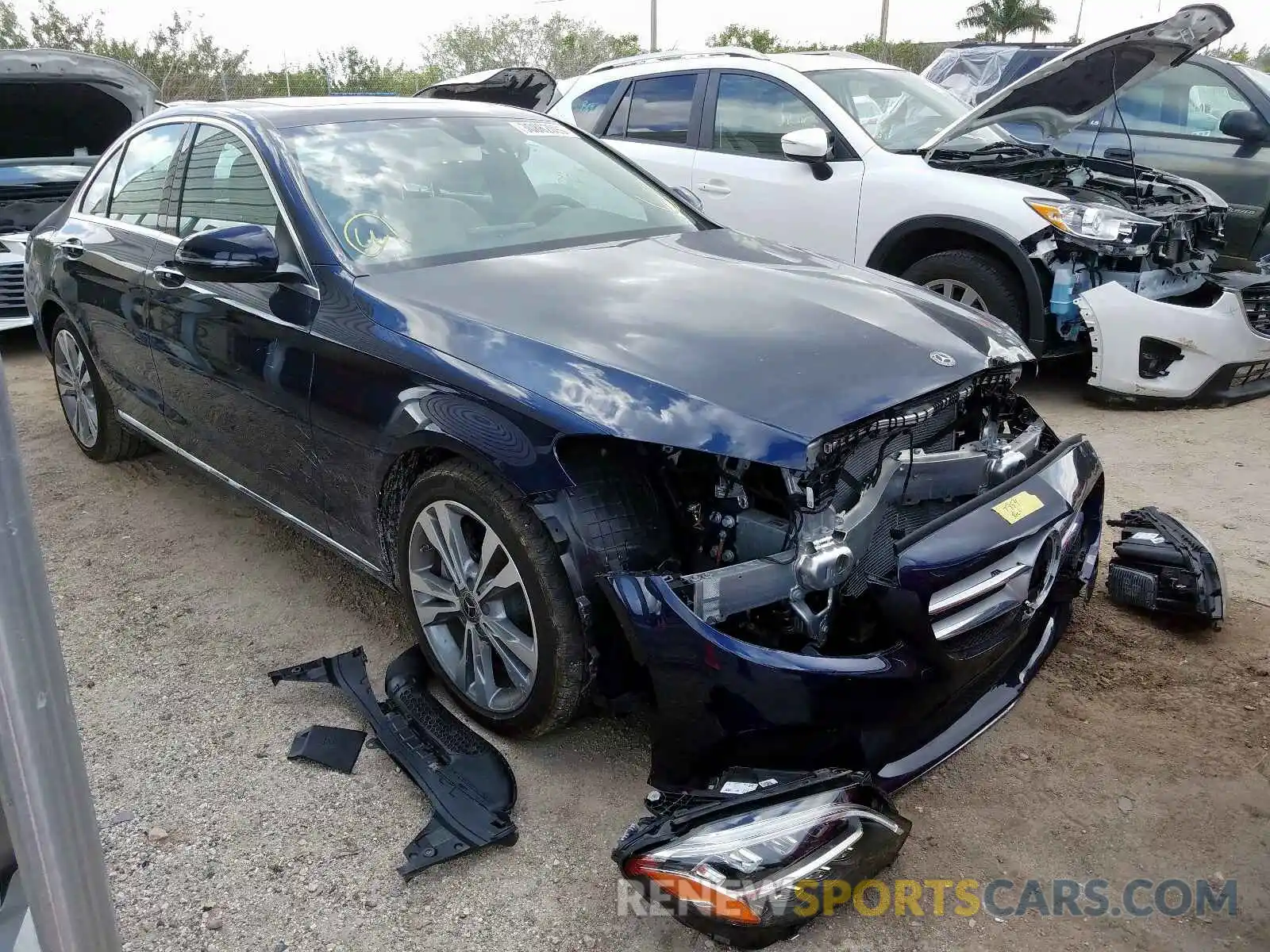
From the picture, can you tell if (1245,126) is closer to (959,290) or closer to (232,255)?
(959,290)

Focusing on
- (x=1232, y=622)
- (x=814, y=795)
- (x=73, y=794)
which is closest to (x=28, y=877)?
(x=73, y=794)

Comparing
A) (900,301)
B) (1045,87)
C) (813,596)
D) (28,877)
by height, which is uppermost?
(1045,87)

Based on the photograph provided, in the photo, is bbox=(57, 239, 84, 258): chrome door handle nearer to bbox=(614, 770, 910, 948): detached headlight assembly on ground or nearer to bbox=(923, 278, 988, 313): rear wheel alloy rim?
bbox=(614, 770, 910, 948): detached headlight assembly on ground

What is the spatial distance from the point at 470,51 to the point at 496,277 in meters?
39.0

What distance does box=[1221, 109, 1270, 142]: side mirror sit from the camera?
6.54 meters

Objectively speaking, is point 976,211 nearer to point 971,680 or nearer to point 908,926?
point 971,680

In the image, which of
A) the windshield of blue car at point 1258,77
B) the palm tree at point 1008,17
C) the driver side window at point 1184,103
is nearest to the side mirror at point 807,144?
the driver side window at point 1184,103

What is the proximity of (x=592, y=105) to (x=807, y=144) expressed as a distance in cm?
214

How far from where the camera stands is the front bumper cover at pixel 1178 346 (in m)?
4.92


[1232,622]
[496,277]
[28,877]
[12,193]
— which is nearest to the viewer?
[28,877]

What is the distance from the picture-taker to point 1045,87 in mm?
5203

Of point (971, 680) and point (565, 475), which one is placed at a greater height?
point (565, 475)

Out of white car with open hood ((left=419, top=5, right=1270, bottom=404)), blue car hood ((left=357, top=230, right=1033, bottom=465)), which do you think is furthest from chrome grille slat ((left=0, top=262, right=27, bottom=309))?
blue car hood ((left=357, top=230, right=1033, bottom=465))

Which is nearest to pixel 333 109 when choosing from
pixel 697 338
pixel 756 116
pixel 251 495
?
pixel 251 495
